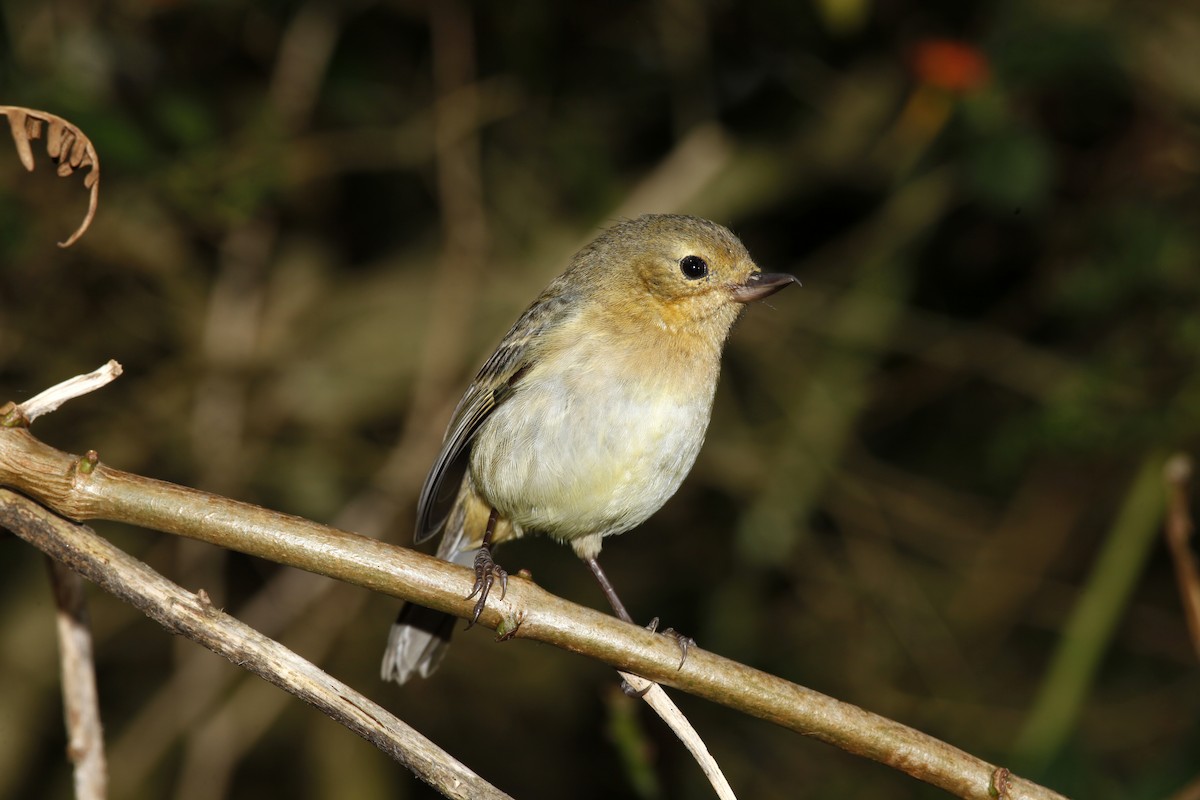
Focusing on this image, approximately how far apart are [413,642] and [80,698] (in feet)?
5.04

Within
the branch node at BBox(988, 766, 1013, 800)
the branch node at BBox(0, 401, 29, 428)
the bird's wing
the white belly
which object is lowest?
the branch node at BBox(988, 766, 1013, 800)

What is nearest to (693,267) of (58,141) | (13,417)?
(58,141)

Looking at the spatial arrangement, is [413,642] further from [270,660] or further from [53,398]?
[53,398]

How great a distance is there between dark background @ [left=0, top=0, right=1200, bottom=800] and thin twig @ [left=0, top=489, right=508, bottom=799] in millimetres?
2692

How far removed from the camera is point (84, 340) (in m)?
5.54

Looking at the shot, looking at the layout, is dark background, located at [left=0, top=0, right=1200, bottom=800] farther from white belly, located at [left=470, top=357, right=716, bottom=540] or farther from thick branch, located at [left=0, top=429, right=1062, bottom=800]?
thick branch, located at [left=0, top=429, right=1062, bottom=800]

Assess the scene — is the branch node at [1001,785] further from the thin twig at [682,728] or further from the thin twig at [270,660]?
the thin twig at [270,660]

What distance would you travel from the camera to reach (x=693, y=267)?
13.3 feet

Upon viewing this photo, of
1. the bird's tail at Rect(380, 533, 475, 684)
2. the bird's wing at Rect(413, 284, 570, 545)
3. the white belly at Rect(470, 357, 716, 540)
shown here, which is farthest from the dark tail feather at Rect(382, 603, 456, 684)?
the white belly at Rect(470, 357, 716, 540)

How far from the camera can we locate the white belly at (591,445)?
3674 mm

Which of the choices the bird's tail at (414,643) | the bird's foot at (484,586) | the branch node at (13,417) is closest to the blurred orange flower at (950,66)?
the bird's tail at (414,643)

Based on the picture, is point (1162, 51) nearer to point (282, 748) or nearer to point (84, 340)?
point (84, 340)

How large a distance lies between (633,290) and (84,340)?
110 inches

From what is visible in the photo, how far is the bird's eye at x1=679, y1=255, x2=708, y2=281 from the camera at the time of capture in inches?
159
